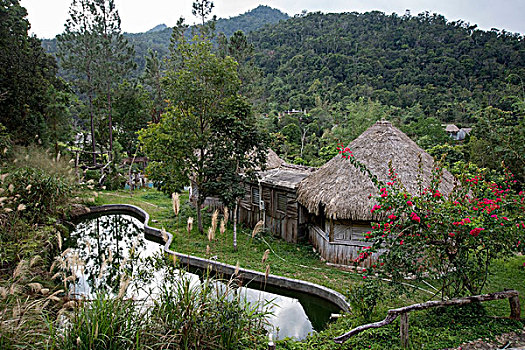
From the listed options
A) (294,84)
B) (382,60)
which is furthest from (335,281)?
(382,60)

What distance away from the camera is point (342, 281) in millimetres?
7758

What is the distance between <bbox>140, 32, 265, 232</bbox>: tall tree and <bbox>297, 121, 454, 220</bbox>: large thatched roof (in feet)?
5.98

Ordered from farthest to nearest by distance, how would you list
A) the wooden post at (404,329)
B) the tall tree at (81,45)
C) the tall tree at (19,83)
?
the tall tree at (81,45), the tall tree at (19,83), the wooden post at (404,329)

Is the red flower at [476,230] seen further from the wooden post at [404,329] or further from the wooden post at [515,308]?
the wooden post at [404,329]

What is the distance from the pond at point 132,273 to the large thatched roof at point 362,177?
229 centimetres

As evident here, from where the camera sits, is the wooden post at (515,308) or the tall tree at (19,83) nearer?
the wooden post at (515,308)

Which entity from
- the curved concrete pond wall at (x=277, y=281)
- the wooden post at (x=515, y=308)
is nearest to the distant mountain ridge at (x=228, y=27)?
the curved concrete pond wall at (x=277, y=281)

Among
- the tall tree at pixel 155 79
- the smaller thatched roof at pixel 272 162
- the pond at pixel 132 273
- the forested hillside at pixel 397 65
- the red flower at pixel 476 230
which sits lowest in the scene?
the pond at pixel 132 273

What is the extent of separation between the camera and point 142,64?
50.3 meters

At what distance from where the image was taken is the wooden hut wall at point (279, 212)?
10383 millimetres

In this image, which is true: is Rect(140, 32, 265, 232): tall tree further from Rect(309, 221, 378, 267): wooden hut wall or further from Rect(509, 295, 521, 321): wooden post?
Rect(509, 295, 521, 321): wooden post

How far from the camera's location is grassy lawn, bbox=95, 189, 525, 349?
4754 millimetres

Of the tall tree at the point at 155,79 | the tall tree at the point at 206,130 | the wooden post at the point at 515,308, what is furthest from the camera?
the tall tree at the point at 155,79

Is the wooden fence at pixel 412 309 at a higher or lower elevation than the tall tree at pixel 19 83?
lower
